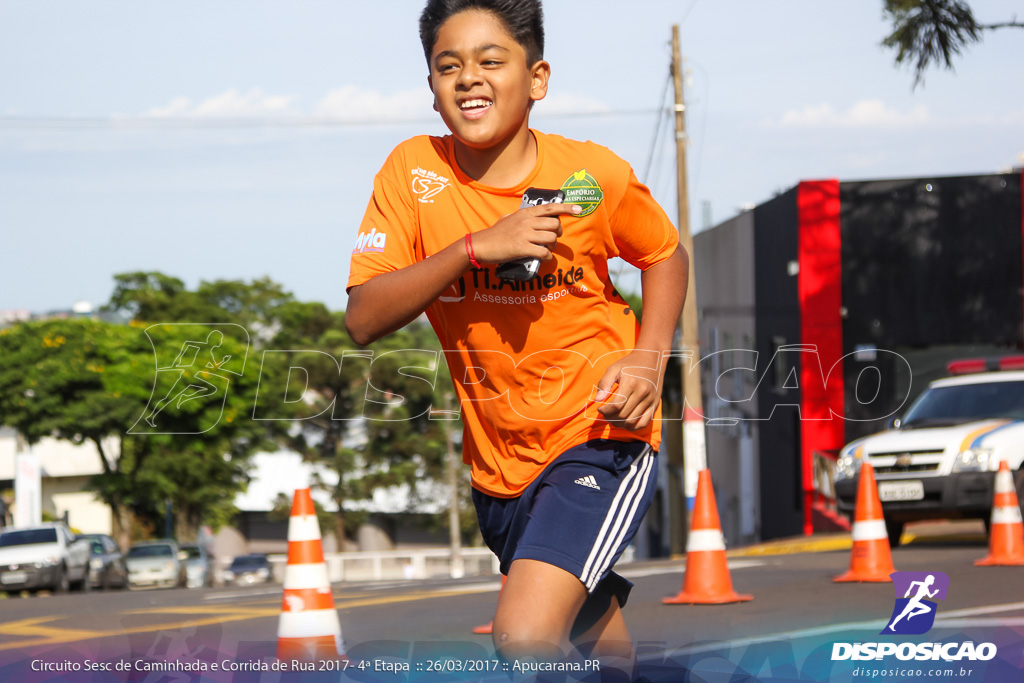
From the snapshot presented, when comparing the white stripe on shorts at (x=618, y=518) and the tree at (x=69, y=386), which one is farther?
the tree at (x=69, y=386)

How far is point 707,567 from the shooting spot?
905cm

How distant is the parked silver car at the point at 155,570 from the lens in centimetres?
3141

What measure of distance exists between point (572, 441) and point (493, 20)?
1.19 m

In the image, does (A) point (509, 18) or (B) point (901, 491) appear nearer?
(A) point (509, 18)

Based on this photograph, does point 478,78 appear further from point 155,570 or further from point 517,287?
point 155,570

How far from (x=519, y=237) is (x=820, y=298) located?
20137 mm

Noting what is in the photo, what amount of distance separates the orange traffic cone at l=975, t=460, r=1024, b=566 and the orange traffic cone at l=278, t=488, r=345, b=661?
6.94 meters

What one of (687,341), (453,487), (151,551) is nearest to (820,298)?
(687,341)

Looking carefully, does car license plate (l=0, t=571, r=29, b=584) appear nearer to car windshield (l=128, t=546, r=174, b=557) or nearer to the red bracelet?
car windshield (l=128, t=546, r=174, b=557)

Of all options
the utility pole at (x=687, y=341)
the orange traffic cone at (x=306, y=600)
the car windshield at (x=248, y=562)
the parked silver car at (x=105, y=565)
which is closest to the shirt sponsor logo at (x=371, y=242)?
the orange traffic cone at (x=306, y=600)

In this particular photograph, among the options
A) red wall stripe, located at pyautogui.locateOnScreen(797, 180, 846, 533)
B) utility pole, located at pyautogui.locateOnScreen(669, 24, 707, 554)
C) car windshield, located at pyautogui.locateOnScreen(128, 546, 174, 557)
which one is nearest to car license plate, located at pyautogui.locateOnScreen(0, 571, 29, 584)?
car windshield, located at pyautogui.locateOnScreen(128, 546, 174, 557)

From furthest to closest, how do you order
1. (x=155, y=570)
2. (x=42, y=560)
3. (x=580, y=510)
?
(x=155, y=570), (x=42, y=560), (x=580, y=510)

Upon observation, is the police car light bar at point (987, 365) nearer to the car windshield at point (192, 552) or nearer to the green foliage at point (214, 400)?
the green foliage at point (214, 400)

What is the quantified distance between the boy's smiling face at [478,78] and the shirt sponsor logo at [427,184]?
157mm
